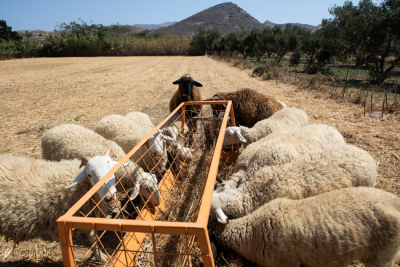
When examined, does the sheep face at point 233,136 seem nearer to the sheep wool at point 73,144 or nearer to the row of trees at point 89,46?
the sheep wool at point 73,144

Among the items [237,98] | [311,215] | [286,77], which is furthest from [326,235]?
[286,77]

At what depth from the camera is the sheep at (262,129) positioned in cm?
457

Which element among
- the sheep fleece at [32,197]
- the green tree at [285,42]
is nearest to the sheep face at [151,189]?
the sheep fleece at [32,197]

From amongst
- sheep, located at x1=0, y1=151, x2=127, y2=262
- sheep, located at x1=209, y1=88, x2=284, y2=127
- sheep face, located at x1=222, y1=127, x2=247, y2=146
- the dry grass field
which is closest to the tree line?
the dry grass field

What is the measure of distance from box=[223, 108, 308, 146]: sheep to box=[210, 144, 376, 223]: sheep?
5.13 feet

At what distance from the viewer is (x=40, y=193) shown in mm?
2873

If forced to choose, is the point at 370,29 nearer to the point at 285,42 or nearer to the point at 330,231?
the point at 285,42

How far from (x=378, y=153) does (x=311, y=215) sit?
11.4ft

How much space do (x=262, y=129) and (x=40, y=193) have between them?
157 inches

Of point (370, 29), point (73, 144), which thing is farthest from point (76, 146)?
point (370, 29)

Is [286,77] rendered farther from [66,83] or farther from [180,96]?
→ [66,83]

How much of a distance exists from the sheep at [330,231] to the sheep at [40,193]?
184 cm

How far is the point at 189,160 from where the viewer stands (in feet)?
14.9

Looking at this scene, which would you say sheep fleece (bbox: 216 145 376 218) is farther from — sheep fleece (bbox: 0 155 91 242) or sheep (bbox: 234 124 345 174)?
sheep fleece (bbox: 0 155 91 242)
